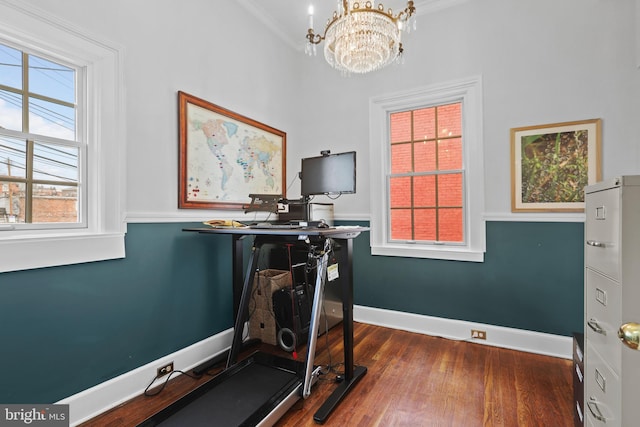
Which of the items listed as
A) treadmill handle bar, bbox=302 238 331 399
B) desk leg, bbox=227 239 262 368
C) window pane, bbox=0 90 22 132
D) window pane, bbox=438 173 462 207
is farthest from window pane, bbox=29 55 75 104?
window pane, bbox=438 173 462 207

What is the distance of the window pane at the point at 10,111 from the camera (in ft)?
5.23

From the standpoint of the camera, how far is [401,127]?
328 centimetres

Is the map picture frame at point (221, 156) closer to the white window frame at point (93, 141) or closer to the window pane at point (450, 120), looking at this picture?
the white window frame at point (93, 141)

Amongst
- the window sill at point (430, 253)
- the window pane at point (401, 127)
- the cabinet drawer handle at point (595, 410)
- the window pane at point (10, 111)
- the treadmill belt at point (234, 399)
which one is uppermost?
the window pane at point (401, 127)

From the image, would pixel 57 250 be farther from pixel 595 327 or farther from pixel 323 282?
pixel 595 327

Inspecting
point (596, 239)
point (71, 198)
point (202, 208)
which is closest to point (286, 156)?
point (202, 208)

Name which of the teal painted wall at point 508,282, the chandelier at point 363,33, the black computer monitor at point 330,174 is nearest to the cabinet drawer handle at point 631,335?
the black computer monitor at point 330,174

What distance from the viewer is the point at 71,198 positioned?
1.85 m

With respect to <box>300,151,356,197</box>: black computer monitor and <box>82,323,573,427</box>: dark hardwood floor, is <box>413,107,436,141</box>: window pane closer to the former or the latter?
<box>300,151,356,197</box>: black computer monitor

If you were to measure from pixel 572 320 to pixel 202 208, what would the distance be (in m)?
3.22

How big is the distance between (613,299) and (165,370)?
2552 millimetres

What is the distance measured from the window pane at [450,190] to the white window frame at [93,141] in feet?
9.09

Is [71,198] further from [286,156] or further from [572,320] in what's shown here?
[572,320]

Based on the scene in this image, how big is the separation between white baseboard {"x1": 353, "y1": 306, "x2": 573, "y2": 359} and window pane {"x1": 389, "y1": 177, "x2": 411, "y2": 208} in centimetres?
116
